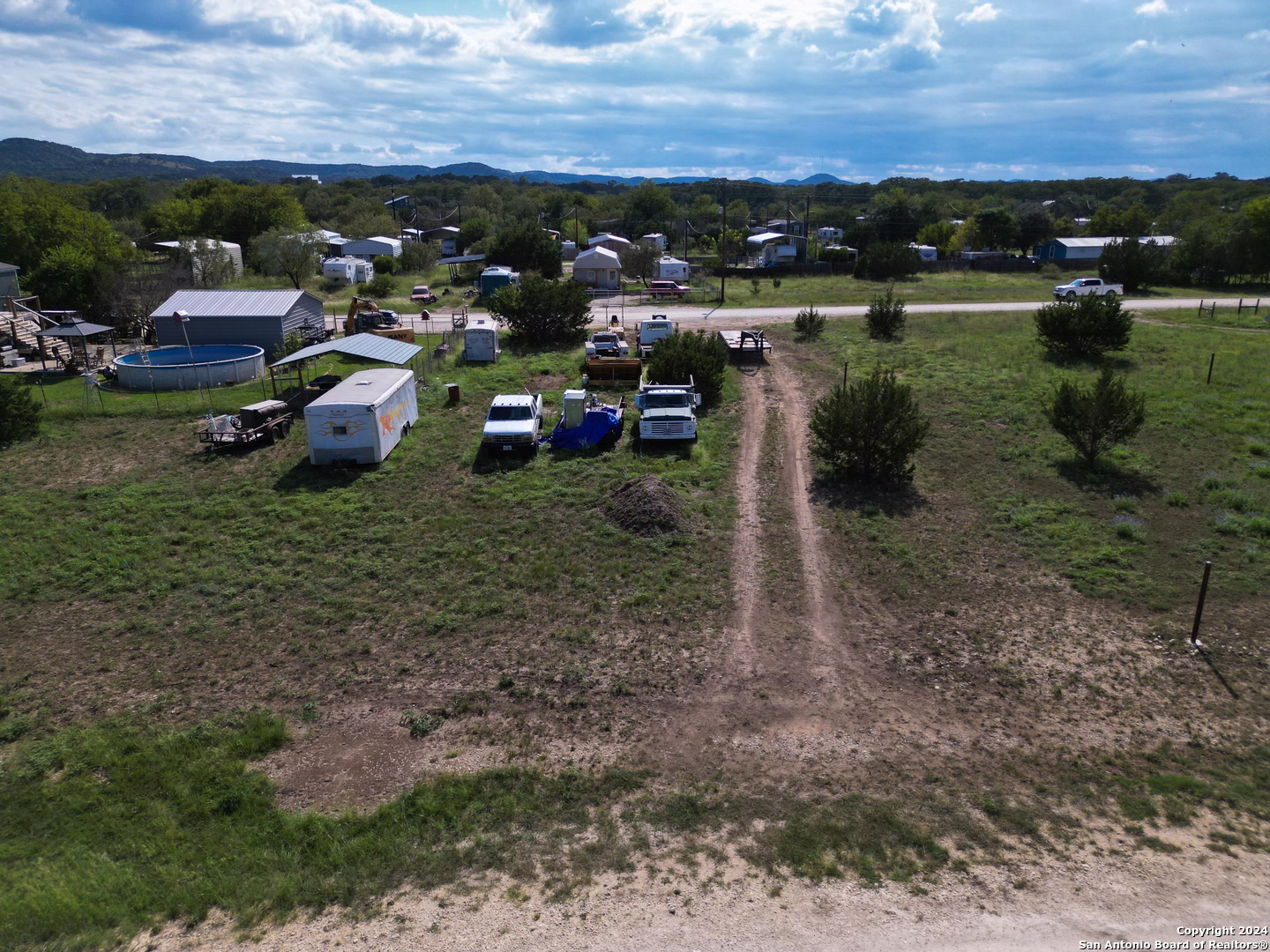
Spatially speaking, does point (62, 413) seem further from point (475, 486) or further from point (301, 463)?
point (475, 486)

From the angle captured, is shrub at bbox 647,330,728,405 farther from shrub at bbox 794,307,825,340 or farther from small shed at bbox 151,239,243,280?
small shed at bbox 151,239,243,280

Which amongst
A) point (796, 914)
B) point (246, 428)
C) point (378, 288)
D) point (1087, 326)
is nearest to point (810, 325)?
point (1087, 326)

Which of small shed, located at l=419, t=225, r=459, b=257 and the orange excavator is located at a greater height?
small shed, located at l=419, t=225, r=459, b=257

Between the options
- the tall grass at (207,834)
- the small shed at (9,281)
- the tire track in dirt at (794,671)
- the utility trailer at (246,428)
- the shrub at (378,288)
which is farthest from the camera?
the shrub at (378,288)

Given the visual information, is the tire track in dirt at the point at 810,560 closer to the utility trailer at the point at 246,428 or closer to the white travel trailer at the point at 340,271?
the utility trailer at the point at 246,428

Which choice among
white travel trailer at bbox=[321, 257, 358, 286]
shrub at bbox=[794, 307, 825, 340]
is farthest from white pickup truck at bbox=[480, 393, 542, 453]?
white travel trailer at bbox=[321, 257, 358, 286]

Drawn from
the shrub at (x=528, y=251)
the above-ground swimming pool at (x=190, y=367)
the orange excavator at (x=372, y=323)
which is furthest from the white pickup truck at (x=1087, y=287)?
the above-ground swimming pool at (x=190, y=367)

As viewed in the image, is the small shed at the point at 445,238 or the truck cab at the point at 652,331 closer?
the truck cab at the point at 652,331
